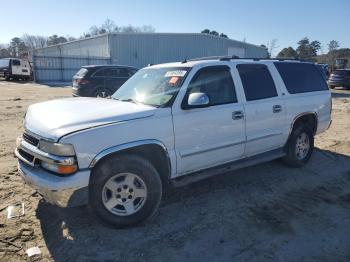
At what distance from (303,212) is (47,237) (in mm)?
3075

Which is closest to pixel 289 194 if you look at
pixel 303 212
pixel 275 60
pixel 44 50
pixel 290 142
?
pixel 303 212

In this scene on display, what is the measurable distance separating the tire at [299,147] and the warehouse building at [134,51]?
27.6m

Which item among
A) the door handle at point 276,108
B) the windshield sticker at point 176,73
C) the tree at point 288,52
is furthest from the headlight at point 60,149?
the tree at point 288,52

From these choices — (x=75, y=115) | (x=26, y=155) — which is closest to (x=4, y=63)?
(x=26, y=155)

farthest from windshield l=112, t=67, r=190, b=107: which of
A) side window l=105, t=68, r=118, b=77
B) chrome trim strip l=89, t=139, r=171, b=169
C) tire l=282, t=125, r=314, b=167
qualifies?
side window l=105, t=68, r=118, b=77

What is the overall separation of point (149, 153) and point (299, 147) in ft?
10.5

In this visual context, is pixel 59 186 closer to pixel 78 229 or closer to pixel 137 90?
pixel 78 229

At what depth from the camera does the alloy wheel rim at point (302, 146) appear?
5941mm

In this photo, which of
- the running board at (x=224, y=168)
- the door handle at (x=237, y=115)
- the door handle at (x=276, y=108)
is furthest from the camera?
the door handle at (x=276, y=108)

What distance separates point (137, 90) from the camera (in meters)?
4.73

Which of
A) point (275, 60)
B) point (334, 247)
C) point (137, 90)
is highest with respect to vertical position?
point (275, 60)

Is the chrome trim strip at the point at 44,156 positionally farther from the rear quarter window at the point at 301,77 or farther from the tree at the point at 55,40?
the tree at the point at 55,40

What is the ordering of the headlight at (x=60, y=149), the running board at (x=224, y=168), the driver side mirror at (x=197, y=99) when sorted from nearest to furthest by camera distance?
the headlight at (x=60, y=149) → the driver side mirror at (x=197, y=99) → the running board at (x=224, y=168)

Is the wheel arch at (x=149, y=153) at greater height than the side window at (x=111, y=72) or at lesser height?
lesser
